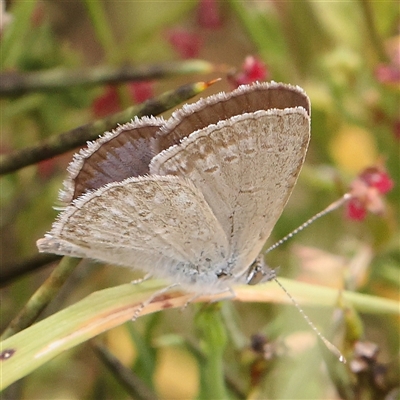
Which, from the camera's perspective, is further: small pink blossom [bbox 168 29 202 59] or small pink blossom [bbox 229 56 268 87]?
small pink blossom [bbox 168 29 202 59]

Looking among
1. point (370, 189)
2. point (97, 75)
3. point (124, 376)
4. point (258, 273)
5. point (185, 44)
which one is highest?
point (185, 44)

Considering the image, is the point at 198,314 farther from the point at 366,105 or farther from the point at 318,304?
the point at 366,105

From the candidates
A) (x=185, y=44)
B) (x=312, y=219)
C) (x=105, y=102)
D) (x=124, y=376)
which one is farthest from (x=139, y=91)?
(x=124, y=376)

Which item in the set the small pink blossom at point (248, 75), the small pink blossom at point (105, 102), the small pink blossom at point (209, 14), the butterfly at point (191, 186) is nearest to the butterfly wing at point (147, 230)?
the butterfly at point (191, 186)

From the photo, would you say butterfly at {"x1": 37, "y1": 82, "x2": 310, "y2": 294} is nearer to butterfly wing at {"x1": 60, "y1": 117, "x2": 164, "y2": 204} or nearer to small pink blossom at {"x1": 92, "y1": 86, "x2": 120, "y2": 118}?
butterfly wing at {"x1": 60, "y1": 117, "x2": 164, "y2": 204}

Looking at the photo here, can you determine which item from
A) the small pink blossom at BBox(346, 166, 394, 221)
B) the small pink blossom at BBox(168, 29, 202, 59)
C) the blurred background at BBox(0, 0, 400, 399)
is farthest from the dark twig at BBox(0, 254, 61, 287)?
the small pink blossom at BBox(168, 29, 202, 59)

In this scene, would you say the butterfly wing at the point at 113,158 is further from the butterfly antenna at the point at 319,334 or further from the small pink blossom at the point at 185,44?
the small pink blossom at the point at 185,44

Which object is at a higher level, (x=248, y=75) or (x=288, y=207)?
(x=248, y=75)

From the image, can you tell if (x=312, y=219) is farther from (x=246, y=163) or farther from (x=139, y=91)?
(x=139, y=91)
